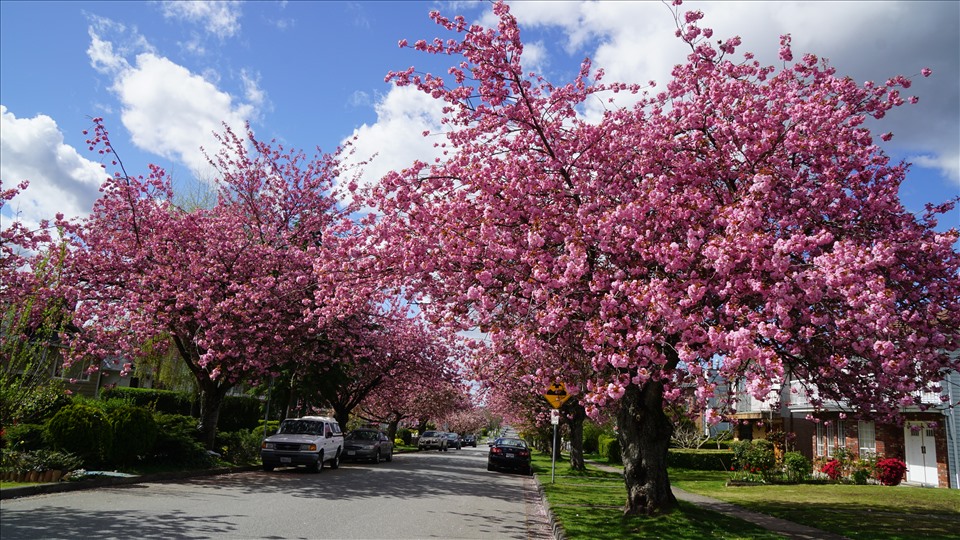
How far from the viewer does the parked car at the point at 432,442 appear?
54131 mm

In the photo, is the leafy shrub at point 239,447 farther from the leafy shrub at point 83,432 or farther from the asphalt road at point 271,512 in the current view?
the leafy shrub at point 83,432

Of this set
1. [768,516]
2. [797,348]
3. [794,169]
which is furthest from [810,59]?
[768,516]

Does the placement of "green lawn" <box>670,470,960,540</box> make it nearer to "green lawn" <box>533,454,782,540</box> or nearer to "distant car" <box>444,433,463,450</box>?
"green lawn" <box>533,454,782,540</box>

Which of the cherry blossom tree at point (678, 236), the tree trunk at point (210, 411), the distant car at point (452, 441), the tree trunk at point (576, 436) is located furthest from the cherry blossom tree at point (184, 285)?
the distant car at point (452, 441)

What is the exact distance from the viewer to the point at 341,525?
9992mm

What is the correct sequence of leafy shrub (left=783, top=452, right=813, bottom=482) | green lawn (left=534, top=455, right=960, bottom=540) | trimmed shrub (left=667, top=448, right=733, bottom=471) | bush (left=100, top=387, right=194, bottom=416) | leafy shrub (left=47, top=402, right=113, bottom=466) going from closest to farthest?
green lawn (left=534, top=455, right=960, bottom=540)
leafy shrub (left=47, top=402, right=113, bottom=466)
leafy shrub (left=783, top=452, right=813, bottom=482)
trimmed shrub (left=667, top=448, right=733, bottom=471)
bush (left=100, top=387, right=194, bottom=416)

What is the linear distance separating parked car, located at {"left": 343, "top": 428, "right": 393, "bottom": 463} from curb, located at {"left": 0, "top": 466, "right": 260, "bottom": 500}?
29.3 feet

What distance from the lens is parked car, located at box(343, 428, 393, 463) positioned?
27094mm

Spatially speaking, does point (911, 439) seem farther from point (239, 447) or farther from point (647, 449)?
point (239, 447)

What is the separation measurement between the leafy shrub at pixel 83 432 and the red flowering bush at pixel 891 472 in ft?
81.4

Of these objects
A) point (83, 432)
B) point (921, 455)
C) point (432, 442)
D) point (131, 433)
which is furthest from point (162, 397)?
point (921, 455)

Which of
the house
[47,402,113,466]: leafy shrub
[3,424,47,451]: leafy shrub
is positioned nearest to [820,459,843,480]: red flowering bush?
the house

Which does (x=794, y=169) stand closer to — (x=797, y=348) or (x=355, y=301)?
(x=797, y=348)

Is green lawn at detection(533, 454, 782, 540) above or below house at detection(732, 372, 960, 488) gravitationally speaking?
below
